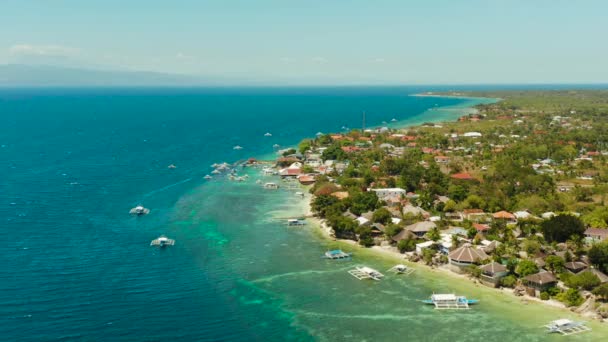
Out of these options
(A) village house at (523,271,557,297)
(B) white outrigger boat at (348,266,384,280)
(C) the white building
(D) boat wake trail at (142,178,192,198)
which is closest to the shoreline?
(A) village house at (523,271,557,297)

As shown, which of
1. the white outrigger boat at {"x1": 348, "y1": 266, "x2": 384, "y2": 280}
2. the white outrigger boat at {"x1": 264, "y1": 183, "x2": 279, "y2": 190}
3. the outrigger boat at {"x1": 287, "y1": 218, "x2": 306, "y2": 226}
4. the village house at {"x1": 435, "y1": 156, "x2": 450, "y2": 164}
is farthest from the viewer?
the village house at {"x1": 435, "y1": 156, "x2": 450, "y2": 164}

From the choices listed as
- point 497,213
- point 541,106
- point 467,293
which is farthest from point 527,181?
point 541,106

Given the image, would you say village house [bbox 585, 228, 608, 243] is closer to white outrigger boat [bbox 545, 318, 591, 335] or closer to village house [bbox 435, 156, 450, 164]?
white outrigger boat [bbox 545, 318, 591, 335]

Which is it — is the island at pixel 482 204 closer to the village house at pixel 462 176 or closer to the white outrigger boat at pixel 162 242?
the village house at pixel 462 176

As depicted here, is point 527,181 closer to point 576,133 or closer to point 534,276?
point 534,276

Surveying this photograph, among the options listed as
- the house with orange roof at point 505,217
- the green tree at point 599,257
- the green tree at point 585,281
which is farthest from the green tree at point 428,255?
the house with orange roof at point 505,217

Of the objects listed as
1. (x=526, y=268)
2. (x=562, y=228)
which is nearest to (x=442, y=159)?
(x=562, y=228)
